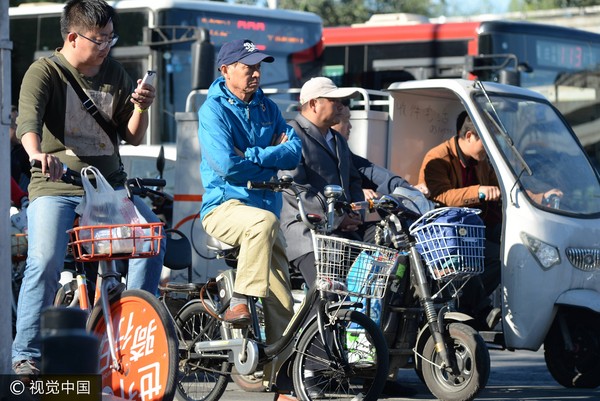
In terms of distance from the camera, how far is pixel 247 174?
6.79 m

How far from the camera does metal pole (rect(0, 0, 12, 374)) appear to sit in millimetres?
5383

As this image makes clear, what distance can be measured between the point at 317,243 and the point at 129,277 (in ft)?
3.56

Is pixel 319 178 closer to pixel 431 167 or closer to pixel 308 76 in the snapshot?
pixel 431 167

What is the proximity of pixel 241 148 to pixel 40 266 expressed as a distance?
155 centimetres

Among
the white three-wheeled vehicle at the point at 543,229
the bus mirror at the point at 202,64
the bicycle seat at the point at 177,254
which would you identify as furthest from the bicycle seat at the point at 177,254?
the bus mirror at the point at 202,64

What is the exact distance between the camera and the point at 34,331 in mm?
5891

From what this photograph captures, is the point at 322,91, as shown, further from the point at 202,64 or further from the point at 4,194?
the point at 202,64

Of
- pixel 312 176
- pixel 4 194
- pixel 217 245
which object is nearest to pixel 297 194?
pixel 217 245

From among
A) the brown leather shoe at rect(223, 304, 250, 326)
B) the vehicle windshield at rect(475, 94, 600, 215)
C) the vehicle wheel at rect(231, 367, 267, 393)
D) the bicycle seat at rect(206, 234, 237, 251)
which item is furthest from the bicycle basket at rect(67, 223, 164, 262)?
the vehicle windshield at rect(475, 94, 600, 215)

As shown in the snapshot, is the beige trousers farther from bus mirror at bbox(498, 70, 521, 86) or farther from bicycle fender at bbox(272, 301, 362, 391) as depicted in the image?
bus mirror at bbox(498, 70, 521, 86)

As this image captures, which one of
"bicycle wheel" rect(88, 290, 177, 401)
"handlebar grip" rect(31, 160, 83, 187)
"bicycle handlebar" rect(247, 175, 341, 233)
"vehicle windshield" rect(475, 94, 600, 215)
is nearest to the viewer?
"bicycle wheel" rect(88, 290, 177, 401)

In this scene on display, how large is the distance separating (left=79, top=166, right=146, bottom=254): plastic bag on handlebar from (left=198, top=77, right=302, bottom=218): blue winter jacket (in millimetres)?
990

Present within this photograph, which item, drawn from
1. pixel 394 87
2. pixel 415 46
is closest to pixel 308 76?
pixel 415 46

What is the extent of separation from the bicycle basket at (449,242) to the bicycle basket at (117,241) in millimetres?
2142
